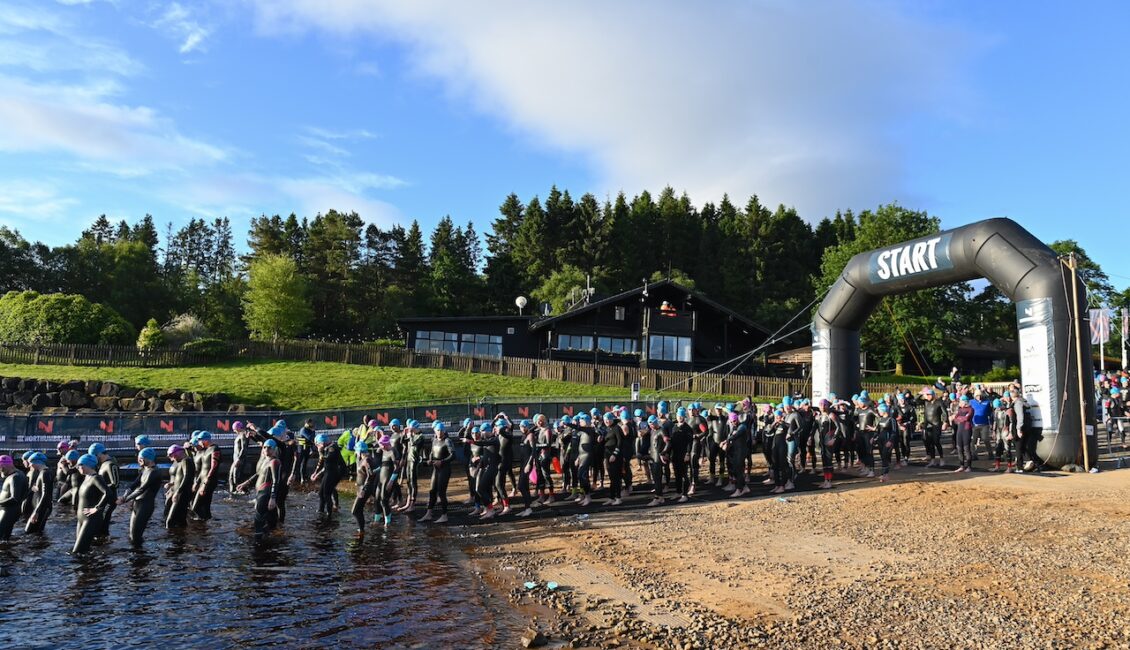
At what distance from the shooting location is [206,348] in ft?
142

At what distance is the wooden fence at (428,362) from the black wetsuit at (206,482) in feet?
91.4

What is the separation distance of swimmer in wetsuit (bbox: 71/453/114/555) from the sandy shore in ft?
21.8

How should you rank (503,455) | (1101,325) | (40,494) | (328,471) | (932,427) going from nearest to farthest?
(40,494), (328,471), (503,455), (932,427), (1101,325)

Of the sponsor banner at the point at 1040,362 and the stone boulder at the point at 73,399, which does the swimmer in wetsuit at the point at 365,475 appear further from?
the stone boulder at the point at 73,399

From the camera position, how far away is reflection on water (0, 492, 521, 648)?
8.77 m

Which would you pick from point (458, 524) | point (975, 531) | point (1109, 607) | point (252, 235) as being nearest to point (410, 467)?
point (458, 524)

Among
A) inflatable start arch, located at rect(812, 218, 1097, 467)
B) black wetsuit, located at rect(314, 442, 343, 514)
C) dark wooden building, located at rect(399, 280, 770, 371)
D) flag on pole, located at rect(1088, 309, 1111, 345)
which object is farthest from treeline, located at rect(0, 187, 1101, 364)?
black wetsuit, located at rect(314, 442, 343, 514)

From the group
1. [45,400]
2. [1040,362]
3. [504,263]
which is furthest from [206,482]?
[504,263]

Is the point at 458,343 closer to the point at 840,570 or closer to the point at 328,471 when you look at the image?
the point at 328,471

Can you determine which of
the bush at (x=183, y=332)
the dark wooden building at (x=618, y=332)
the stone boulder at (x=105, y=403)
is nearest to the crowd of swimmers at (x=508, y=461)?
the stone boulder at (x=105, y=403)

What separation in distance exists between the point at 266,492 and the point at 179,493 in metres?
1.91

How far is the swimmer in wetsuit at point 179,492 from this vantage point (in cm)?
1453

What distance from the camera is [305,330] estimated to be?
2589 inches

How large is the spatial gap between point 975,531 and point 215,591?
41.1ft
